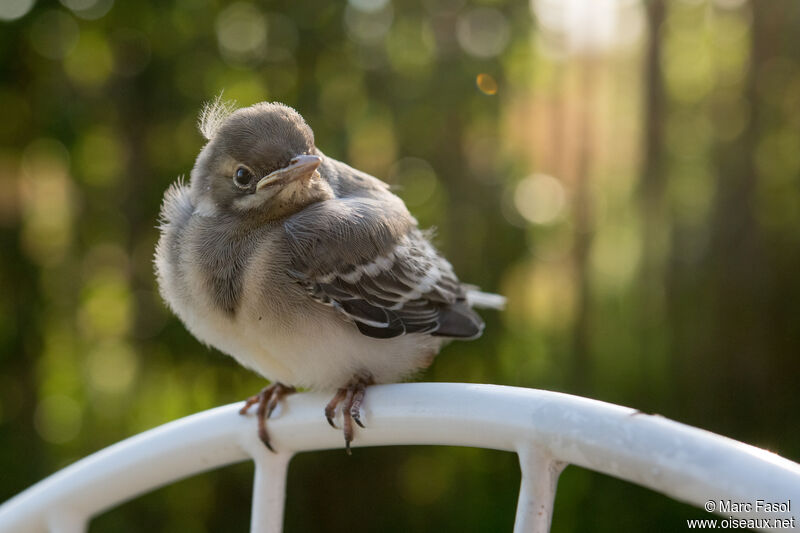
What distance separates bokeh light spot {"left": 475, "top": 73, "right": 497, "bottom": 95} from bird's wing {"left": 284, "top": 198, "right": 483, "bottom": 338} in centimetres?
194

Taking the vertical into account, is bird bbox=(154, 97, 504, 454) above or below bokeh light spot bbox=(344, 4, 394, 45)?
below

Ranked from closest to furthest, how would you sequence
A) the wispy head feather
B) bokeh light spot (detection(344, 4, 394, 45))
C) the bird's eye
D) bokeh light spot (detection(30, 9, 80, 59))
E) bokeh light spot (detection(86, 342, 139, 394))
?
the bird's eye → the wispy head feather → bokeh light spot (detection(30, 9, 80, 59)) → bokeh light spot (detection(344, 4, 394, 45)) → bokeh light spot (detection(86, 342, 139, 394))

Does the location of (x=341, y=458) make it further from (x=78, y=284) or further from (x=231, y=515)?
(x=78, y=284)

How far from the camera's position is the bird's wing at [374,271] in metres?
2.08

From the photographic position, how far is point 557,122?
5.24 meters

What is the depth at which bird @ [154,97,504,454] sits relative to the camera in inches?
79.7

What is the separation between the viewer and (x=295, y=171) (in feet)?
6.68

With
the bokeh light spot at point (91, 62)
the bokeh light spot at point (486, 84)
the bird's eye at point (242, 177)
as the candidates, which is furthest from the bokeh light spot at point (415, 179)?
the bird's eye at point (242, 177)

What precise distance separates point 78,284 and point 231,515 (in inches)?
60.3

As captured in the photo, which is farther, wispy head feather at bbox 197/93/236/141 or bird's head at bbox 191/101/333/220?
wispy head feather at bbox 197/93/236/141

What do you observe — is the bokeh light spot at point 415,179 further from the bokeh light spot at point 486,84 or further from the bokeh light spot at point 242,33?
the bokeh light spot at point 242,33

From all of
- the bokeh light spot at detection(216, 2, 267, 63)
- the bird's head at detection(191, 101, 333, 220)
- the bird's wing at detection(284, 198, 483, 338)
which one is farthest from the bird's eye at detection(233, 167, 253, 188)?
the bokeh light spot at detection(216, 2, 267, 63)

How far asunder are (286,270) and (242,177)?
30cm

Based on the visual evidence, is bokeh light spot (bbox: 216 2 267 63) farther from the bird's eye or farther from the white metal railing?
the white metal railing
